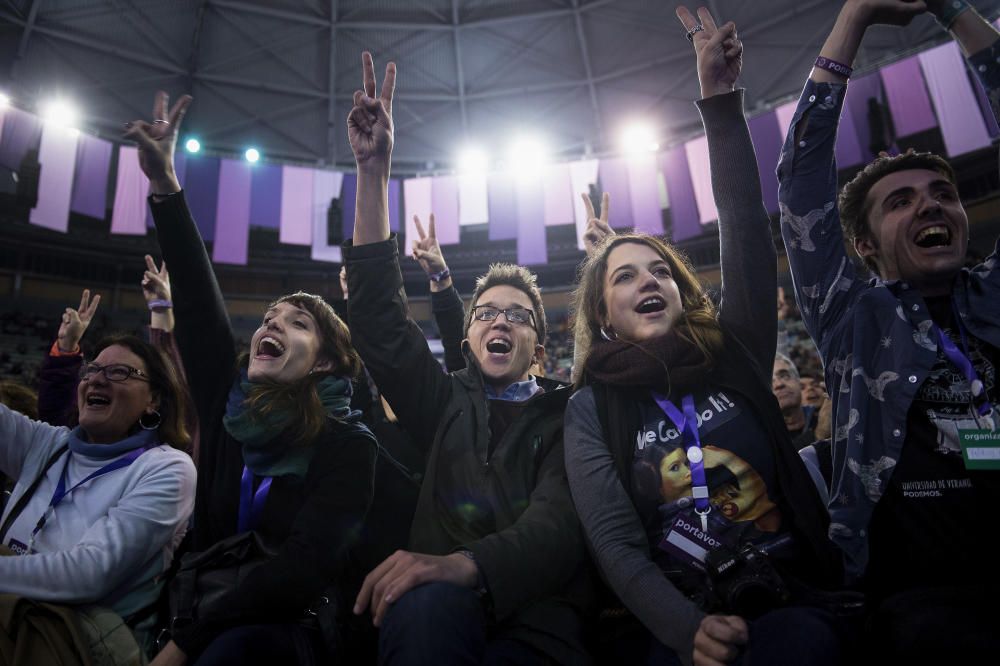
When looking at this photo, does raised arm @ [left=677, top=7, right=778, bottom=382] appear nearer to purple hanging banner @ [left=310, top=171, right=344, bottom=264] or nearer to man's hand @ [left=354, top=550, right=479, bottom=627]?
man's hand @ [left=354, top=550, right=479, bottom=627]

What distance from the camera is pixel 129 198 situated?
35.2 feet

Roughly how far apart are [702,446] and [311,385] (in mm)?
1393

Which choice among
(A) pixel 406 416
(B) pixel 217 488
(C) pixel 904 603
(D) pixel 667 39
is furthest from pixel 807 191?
(D) pixel 667 39

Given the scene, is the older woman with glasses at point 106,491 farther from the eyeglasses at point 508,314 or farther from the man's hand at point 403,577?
the eyeglasses at point 508,314

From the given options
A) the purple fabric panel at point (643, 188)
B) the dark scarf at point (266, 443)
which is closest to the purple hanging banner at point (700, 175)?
the purple fabric panel at point (643, 188)

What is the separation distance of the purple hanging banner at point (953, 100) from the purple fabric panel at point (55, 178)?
1531cm

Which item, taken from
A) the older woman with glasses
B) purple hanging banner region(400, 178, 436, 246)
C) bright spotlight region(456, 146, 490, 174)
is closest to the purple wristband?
the older woman with glasses

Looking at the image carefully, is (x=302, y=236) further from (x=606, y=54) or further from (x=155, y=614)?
(x=155, y=614)

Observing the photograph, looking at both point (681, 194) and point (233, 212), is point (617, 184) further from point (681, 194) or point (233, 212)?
point (233, 212)

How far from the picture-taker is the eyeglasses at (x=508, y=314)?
2357 millimetres

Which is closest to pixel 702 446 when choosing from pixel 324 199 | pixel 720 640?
pixel 720 640

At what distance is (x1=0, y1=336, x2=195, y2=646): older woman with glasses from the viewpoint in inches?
69.4

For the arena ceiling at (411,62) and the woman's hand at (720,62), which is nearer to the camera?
the woman's hand at (720,62)

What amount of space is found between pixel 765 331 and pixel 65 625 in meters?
2.33
